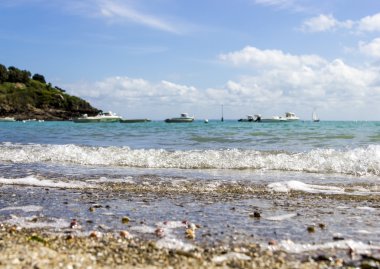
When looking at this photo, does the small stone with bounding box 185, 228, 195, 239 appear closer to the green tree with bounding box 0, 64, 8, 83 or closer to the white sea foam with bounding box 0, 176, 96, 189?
the white sea foam with bounding box 0, 176, 96, 189

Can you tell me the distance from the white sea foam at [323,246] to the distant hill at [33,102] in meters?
172

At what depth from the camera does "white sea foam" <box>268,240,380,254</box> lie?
6668mm

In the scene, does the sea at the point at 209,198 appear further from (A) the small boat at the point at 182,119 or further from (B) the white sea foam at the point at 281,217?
(A) the small boat at the point at 182,119

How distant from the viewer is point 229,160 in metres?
19.5

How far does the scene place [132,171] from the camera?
17.2 metres

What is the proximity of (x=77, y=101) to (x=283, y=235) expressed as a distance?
606 ft

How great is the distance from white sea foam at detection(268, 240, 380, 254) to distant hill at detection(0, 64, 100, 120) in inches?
6771

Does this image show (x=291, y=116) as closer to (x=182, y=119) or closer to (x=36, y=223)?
(x=182, y=119)

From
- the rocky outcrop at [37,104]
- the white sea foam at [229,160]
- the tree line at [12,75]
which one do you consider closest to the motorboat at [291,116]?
the rocky outcrop at [37,104]

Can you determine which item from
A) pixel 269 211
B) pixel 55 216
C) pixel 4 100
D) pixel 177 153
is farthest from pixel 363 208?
pixel 4 100

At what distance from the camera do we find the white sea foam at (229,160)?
693 inches

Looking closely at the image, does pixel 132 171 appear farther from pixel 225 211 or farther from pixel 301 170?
pixel 225 211

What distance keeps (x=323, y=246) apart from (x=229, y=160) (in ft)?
41.5

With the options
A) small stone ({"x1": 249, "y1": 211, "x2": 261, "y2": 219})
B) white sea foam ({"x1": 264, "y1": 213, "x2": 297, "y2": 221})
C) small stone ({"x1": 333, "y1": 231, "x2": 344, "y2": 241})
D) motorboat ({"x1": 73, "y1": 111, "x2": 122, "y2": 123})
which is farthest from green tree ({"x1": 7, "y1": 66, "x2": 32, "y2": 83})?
small stone ({"x1": 333, "y1": 231, "x2": 344, "y2": 241})
